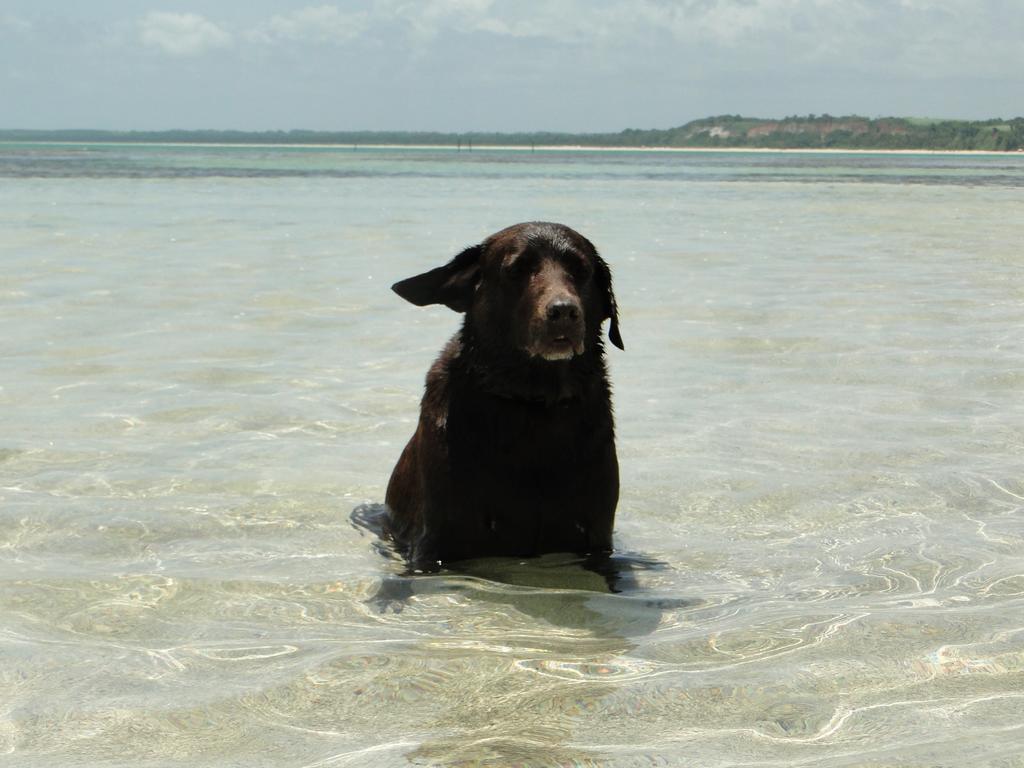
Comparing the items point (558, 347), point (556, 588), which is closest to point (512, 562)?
point (556, 588)

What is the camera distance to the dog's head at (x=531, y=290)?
495 centimetres

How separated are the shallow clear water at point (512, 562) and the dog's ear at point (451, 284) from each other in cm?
120

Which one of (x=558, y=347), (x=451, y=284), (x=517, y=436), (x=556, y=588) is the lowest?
(x=556, y=588)

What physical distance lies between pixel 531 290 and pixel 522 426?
563 mm

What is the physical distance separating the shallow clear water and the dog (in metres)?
0.19

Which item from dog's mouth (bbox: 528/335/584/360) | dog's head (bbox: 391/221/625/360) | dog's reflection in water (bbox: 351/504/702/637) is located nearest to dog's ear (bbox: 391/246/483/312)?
dog's head (bbox: 391/221/625/360)

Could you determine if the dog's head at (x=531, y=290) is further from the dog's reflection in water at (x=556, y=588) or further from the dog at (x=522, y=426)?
the dog's reflection in water at (x=556, y=588)

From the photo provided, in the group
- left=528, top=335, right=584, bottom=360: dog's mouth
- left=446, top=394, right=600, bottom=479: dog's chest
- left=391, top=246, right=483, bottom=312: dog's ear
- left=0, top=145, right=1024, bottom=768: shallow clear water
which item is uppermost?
left=391, top=246, right=483, bottom=312: dog's ear

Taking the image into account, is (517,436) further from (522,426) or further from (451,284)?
(451,284)

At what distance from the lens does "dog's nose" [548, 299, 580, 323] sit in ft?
15.9

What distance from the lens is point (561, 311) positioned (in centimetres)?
486

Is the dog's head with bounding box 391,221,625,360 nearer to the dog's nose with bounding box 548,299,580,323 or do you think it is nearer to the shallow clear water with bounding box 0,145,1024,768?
the dog's nose with bounding box 548,299,580,323

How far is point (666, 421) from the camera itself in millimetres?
8281

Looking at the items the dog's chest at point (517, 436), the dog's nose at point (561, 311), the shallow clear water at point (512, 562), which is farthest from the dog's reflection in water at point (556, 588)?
the dog's nose at point (561, 311)
